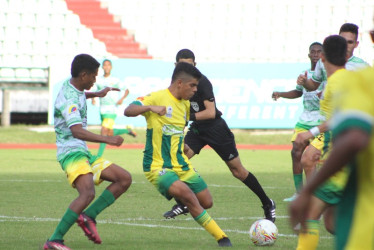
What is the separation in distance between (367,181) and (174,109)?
444 centimetres

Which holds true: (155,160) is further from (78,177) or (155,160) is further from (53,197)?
(53,197)

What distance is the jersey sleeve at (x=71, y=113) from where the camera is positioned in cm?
720

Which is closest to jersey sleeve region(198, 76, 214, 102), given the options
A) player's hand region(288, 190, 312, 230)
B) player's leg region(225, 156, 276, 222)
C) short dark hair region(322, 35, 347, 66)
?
player's leg region(225, 156, 276, 222)

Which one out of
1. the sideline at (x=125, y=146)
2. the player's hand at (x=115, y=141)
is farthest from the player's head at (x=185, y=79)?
the sideline at (x=125, y=146)

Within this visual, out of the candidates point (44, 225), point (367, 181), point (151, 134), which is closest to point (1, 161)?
point (44, 225)

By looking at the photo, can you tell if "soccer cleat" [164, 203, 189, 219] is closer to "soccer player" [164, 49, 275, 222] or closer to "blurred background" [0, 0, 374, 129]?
"soccer player" [164, 49, 275, 222]

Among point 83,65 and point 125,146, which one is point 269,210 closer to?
point 83,65

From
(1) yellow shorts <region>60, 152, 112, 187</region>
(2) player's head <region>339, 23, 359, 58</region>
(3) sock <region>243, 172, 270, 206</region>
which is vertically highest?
(2) player's head <region>339, 23, 359, 58</region>

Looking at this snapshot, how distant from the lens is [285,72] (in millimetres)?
25203

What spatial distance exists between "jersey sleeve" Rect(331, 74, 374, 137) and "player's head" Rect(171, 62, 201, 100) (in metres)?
4.29

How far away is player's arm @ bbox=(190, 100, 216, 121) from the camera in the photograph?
9.27 m

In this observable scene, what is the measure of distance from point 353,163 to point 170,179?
4.18 m

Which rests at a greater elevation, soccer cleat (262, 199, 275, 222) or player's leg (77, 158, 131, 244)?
player's leg (77, 158, 131, 244)

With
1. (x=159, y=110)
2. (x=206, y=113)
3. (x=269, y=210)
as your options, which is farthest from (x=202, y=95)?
(x=159, y=110)
